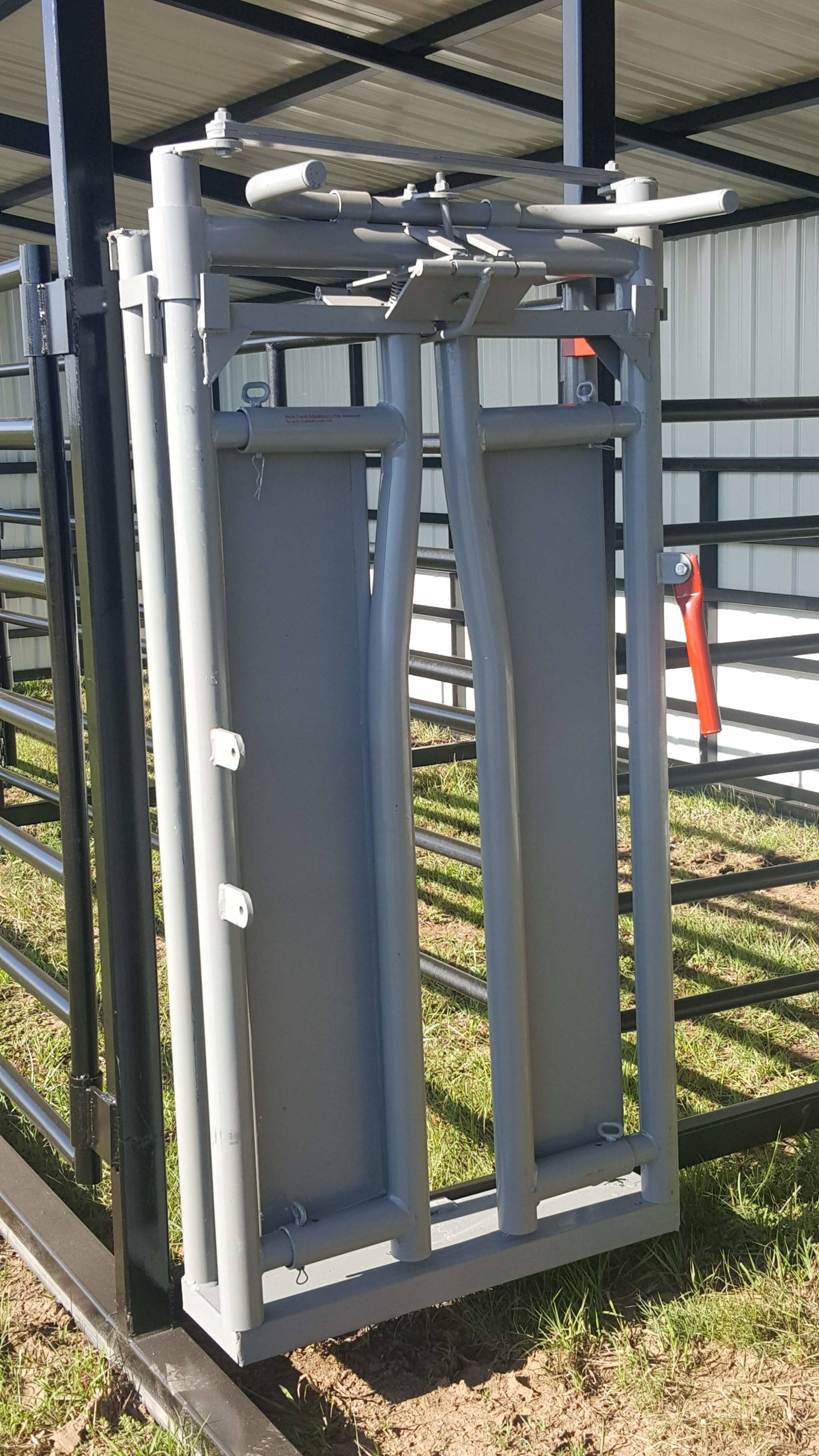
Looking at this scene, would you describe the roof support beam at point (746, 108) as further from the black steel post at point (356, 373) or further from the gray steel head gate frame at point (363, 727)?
the gray steel head gate frame at point (363, 727)

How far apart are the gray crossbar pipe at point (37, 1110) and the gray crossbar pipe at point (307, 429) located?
3.77 feet

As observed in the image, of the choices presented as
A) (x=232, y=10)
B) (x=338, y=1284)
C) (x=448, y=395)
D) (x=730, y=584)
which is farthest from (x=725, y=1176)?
(x=730, y=584)

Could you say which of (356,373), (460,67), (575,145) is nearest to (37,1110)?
(575,145)

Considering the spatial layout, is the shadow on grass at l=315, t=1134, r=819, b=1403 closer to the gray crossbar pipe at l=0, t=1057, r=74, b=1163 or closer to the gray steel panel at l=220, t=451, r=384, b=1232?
the gray steel panel at l=220, t=451, r=384, b=1232

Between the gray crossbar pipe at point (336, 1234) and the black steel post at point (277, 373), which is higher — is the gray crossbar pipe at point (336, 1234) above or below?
below

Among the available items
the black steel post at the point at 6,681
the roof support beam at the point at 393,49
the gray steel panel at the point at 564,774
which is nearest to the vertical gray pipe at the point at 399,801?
the gray steel panel at the point at 564,774

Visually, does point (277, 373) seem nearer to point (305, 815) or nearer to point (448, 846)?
point (448, 846)

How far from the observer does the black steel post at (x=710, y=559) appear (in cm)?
581

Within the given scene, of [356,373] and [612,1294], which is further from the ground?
[356,373]

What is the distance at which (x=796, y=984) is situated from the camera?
8.02ft

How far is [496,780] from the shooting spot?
182 centimetres

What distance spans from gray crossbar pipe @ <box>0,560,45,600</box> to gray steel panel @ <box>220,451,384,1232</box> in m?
0.67

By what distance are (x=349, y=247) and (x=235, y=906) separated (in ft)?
2.54

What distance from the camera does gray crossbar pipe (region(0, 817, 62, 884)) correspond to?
7.56 ft
